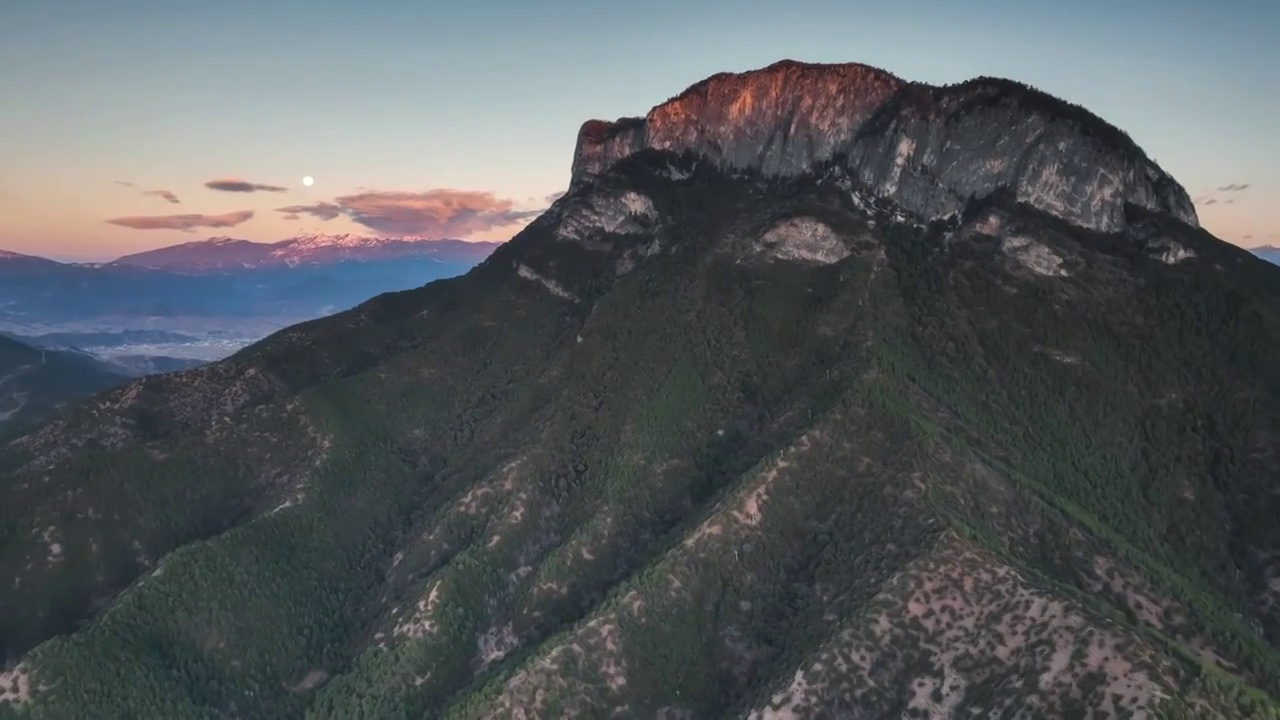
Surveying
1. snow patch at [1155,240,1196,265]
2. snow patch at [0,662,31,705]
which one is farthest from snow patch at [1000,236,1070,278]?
snow patch at [0,662,31,705]

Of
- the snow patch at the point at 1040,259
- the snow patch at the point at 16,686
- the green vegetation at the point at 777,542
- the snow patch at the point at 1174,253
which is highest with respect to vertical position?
the snow patch at the point at 1174,253

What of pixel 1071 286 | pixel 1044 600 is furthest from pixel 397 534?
pixel 1071 286

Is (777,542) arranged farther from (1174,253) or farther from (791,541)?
(1174,253)

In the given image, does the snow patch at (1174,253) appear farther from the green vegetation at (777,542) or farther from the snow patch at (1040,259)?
the snow patch at (1040,259)

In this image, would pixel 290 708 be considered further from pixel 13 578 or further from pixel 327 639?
pixel 13 578

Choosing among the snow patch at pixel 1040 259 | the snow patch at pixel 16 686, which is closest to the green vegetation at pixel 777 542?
the snow patch at pixel 16 686

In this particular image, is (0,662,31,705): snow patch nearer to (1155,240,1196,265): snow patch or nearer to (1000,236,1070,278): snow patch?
(1000,236,1070,278): snow patch

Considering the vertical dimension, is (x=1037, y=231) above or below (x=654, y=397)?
above
